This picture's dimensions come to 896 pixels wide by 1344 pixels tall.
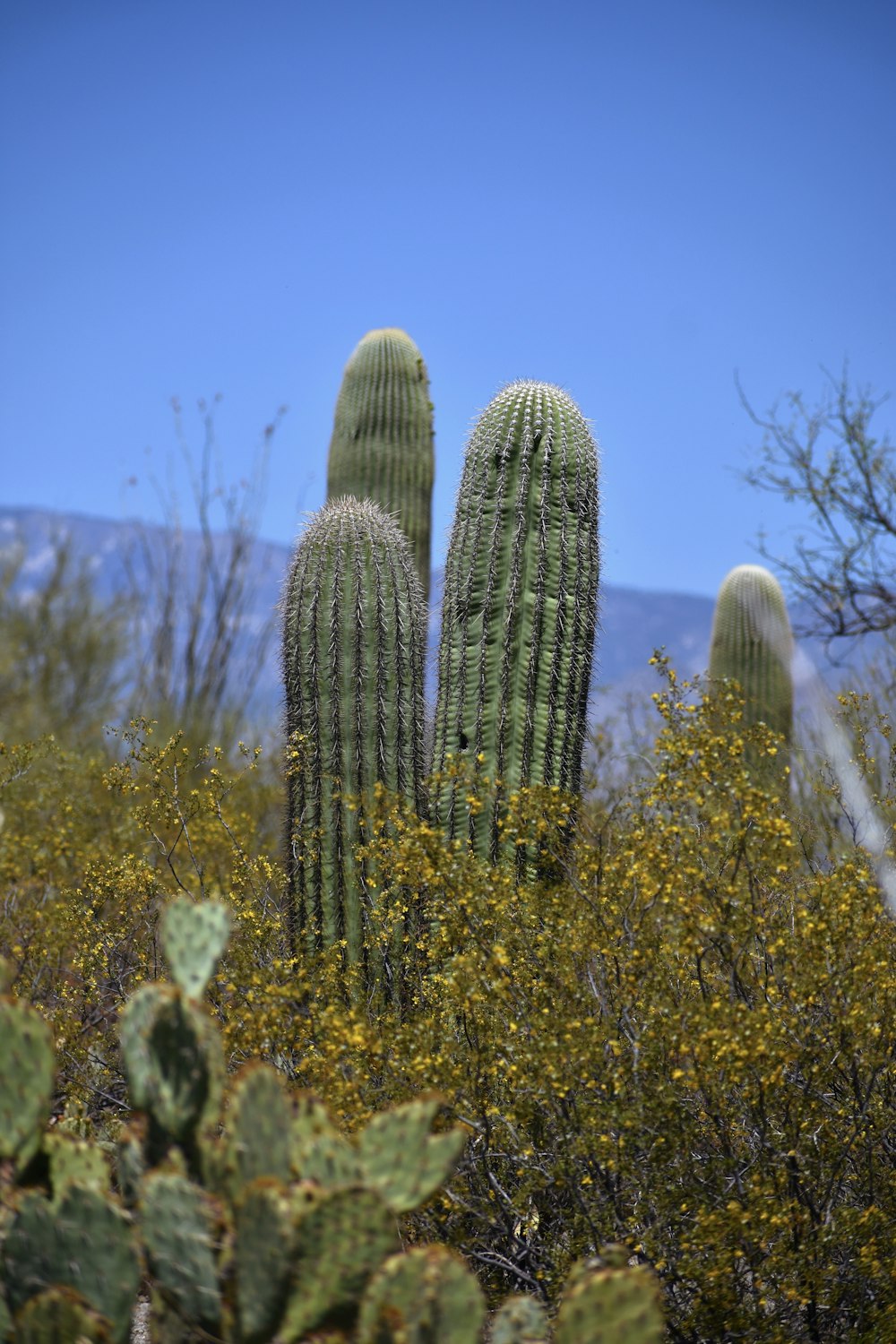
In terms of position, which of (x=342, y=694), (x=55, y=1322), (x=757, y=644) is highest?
(x=757, y=644)

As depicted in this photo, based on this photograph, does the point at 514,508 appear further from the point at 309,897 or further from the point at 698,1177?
the point at 698,1177

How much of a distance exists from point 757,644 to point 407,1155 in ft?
31.2

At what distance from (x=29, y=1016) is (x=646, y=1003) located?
205 cm

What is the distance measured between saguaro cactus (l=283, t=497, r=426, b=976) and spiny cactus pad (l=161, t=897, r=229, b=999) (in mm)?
3297

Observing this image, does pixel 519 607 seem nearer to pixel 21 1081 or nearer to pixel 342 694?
pixel 342 694

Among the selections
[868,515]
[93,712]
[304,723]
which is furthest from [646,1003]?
[93,712]

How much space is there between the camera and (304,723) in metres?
6.18

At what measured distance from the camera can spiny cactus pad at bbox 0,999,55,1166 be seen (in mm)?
2281

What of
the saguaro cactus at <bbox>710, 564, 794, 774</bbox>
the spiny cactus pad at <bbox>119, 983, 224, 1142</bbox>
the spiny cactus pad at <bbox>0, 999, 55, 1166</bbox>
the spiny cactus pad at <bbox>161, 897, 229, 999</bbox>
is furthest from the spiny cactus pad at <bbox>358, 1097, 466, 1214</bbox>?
the saguaro cactus at <bbox>710, 564, 794, 774</bbox>

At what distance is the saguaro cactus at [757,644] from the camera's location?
36.6ft

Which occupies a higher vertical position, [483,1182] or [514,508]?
[514,508]

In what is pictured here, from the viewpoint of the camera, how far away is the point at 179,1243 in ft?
6.81

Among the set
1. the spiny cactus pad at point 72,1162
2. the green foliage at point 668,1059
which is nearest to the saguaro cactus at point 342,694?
the green foliage at point 668,1059

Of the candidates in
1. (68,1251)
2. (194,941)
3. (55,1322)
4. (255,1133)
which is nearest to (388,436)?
(194,941)
